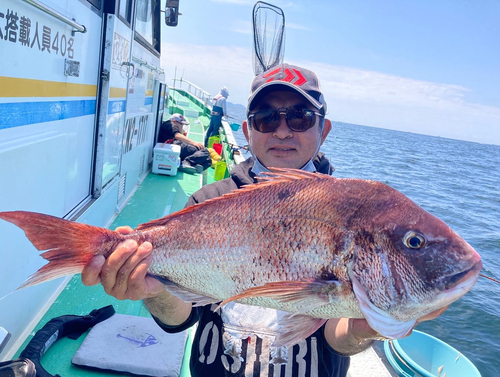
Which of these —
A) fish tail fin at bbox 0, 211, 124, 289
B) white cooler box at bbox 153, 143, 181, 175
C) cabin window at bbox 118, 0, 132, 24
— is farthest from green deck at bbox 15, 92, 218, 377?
cabin window at bbox 118, 0, 132, 24

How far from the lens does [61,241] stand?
1513 mm

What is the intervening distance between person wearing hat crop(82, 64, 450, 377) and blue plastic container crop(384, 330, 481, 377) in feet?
5.02

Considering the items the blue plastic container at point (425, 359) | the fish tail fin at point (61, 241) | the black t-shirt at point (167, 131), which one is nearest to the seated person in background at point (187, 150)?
the black t-shirt at point (167, 131)

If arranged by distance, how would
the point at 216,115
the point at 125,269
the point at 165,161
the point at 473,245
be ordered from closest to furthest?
the point at 125,269
the point at 165,161
the point at 473,245
the point at 216,115

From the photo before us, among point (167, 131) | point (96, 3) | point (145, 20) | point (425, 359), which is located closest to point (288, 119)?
point (96, 3)

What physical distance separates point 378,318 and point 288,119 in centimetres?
120

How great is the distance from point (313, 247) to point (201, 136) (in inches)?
425

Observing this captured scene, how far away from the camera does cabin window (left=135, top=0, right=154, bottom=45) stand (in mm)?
4891

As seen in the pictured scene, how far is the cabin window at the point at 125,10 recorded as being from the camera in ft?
12.2

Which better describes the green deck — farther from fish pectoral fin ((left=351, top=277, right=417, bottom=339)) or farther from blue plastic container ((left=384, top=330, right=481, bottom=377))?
blue plastic container ((left=384, top=330, right=481, bottom=377))

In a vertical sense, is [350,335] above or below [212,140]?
below

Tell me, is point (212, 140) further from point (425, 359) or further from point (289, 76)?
point (289, 76)

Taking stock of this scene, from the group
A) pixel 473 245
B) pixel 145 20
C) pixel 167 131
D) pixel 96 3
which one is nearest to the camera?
pixel 96 3

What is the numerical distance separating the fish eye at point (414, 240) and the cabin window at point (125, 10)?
11.5 feet
